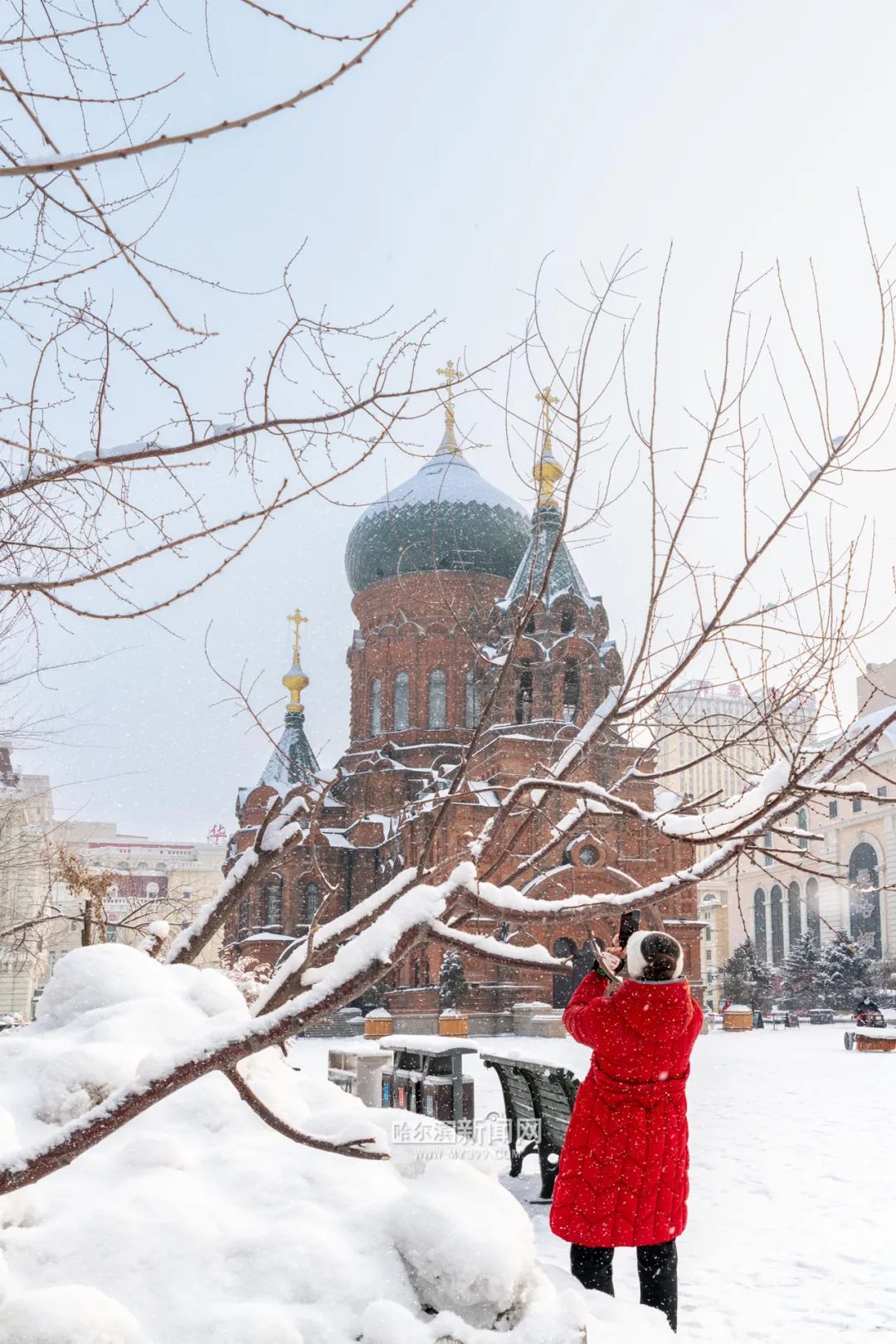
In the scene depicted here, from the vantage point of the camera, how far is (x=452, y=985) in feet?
88.3

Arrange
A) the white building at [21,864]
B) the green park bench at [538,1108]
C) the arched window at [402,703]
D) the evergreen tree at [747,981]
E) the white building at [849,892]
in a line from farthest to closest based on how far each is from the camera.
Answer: the white building at [849,892] < the evergreen tree at [747,981] < the arched window at [402,703] < the white building at [21,864] < the green park bench at [538,1108]

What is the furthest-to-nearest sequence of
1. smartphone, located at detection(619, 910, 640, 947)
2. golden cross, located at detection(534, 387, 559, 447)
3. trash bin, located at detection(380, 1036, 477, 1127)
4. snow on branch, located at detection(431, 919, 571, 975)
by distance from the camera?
trash bin, located at detection(380, 1036, 477, 1127), smartphone, located at detection(619, 910, 640, 947), golden cross, located at detection(534, 387, 559, 447), snow on branch, located at detection(431, 919, 571, 975)

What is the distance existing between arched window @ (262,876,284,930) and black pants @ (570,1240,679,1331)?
98.3ft

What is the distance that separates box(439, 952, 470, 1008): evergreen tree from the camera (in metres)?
26.8

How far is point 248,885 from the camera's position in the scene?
418cm

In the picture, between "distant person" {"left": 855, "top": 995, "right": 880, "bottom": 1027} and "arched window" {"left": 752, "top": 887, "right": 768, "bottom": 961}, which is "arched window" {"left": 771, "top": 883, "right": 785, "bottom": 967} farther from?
"distant person" {"left": 855, "top": 995, "right": 880, "bottom": 1027}

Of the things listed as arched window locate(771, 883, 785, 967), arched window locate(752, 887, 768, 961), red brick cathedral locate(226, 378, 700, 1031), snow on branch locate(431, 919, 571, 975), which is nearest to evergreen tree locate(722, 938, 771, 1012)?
red brick cathedral locate(226, 378, 700, 1031)

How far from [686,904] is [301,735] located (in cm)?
1441

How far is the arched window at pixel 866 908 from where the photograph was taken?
53.5m

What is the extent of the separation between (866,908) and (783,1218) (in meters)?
51.7

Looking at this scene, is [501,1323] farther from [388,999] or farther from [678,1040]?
[388,999]

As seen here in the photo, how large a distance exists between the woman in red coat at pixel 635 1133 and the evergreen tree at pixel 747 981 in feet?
121

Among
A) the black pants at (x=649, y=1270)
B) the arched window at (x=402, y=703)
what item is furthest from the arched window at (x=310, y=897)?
the black pants at (x=649, y=1270)

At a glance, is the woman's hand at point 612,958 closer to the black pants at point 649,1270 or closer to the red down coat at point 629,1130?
the red down coat at point 629,1130
